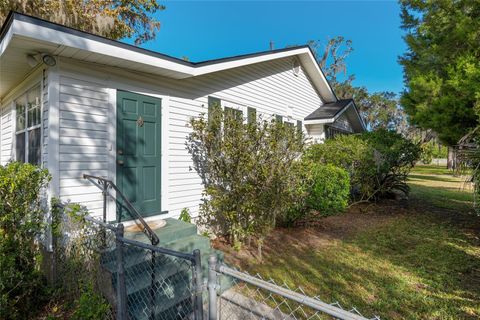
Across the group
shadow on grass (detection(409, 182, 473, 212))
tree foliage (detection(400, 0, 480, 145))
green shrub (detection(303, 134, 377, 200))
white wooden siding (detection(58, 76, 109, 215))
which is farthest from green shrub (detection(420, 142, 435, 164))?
white wooden siding (detection(58, 76, 109, 215))

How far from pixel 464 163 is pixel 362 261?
9.10ft

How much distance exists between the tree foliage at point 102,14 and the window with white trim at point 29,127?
5.54 m

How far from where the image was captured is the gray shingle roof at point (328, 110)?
10955 mm

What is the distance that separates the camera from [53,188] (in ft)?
12.5

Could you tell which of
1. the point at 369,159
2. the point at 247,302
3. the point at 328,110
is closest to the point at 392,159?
the point at 369,159

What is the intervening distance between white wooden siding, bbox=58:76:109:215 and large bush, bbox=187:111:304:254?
1.86 meters

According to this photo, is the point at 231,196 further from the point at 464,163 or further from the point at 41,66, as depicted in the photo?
the point at 464,163

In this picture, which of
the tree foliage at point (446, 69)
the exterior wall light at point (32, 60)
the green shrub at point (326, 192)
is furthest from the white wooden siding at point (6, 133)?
the tree foliage at point (446, 69)

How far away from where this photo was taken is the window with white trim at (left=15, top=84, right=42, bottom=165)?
454 cm

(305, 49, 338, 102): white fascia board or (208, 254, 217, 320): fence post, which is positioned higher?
(305, 49, 338, 102): white fascia board

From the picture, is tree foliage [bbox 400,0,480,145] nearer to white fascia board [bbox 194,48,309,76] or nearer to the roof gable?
white fascia board [bbox 194,48,309,76]

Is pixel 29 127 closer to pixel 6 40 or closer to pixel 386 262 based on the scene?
pixel 6 40

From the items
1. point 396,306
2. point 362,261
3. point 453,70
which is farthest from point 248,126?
point 453,70

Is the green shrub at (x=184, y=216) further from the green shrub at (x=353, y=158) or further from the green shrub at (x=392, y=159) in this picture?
the green shrub at (x=392, y=159)
